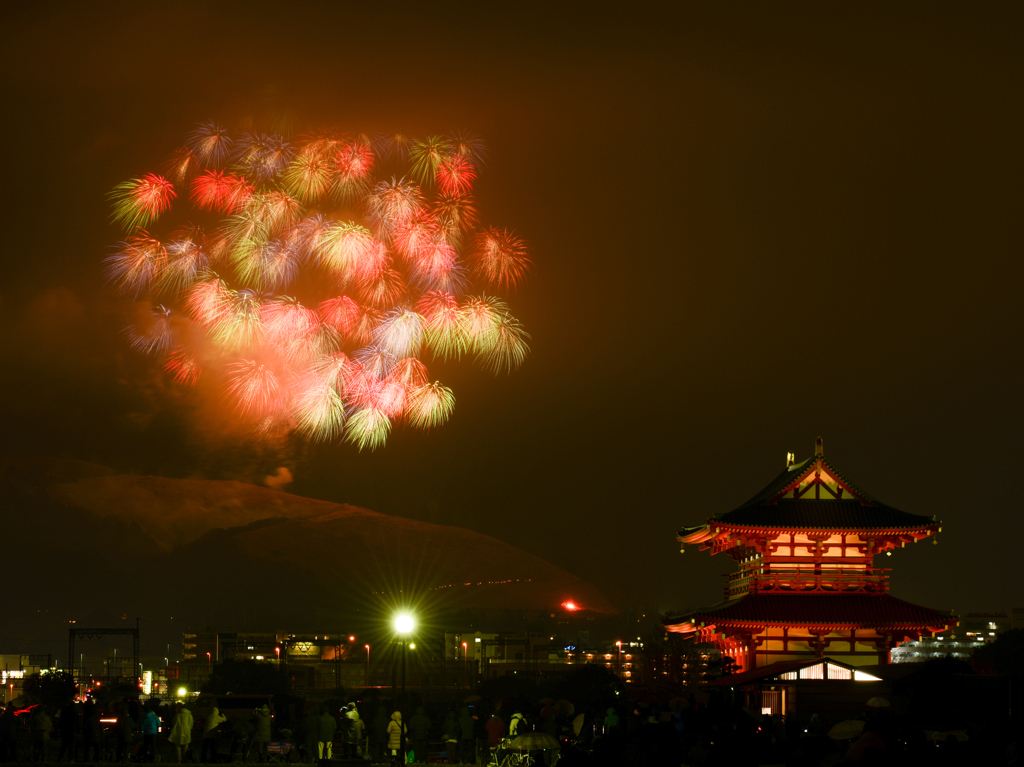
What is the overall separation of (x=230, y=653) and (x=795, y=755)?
117m

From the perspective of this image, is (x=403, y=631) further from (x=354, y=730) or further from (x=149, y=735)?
(x=149, y=735)

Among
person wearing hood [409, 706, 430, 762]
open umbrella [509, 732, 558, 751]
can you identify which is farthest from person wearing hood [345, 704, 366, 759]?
open umbrella [509, 732, 558, 751]

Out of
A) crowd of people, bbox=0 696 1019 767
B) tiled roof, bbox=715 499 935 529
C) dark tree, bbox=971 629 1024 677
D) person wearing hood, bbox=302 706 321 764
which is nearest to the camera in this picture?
crowd of people, bbox=0 696 1019 767

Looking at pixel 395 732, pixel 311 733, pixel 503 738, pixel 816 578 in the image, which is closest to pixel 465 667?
pixel 816 578

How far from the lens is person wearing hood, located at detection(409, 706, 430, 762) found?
26.5m

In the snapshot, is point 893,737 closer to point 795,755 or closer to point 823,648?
point 795,755

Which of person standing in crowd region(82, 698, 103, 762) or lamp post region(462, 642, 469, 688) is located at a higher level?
person standing in crowd region(82, 698, 103, 762)

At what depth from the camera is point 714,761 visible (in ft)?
52.6

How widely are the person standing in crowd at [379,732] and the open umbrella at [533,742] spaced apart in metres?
4.61

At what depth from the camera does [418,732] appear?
26.5 m

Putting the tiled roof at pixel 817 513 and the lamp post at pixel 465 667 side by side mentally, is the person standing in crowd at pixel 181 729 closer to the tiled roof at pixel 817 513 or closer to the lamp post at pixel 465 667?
the tiled roof at pixel 817 513

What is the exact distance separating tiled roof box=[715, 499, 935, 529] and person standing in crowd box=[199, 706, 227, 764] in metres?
18.4

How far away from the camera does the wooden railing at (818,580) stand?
127 feet

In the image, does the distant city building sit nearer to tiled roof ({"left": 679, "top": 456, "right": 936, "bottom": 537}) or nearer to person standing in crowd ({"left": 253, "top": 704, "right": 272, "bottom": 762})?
tiled roof ({"left": 679, "top": 456, "right": 936, "bottom": 537})
